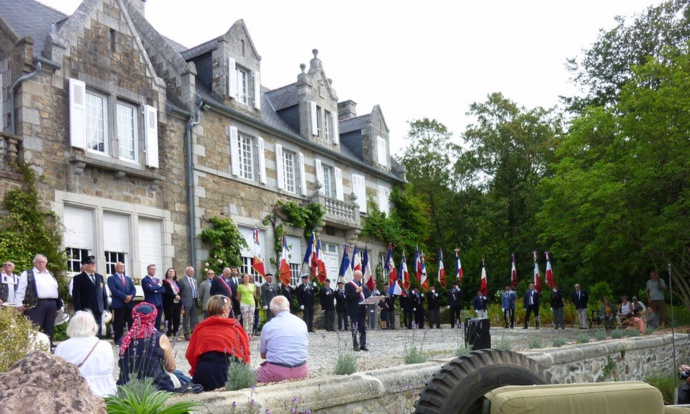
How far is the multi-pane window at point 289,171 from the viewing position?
997 inches

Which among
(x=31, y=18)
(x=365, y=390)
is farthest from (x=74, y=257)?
(x=365, y=390)

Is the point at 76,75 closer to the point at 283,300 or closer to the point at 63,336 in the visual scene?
the point at 63,336

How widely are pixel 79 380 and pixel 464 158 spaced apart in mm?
37563

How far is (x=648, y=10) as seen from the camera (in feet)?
107

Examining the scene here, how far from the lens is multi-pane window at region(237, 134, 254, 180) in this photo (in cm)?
2311

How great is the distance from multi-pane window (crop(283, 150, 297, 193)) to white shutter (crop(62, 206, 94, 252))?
8.77m

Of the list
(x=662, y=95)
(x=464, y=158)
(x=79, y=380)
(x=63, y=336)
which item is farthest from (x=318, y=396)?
(x=464, y=158)

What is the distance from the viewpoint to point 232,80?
23453mm

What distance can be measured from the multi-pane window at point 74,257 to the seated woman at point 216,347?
10.6m

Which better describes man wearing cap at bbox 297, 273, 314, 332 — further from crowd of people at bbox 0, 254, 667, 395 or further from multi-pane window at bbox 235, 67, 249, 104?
multi-pane window at bbox 235, 67, 249, 104

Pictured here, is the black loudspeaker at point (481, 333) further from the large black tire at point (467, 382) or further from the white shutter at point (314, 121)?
the white shutter at point (314, 121)

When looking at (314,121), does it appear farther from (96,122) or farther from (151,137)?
(96,122)

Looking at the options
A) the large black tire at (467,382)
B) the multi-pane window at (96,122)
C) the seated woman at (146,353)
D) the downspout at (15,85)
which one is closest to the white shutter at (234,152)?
the multi-pane window at (96,122)

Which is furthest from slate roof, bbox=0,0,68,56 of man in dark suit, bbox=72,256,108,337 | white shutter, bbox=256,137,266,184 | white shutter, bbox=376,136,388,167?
white shutter, bbox=376,136,388,167
